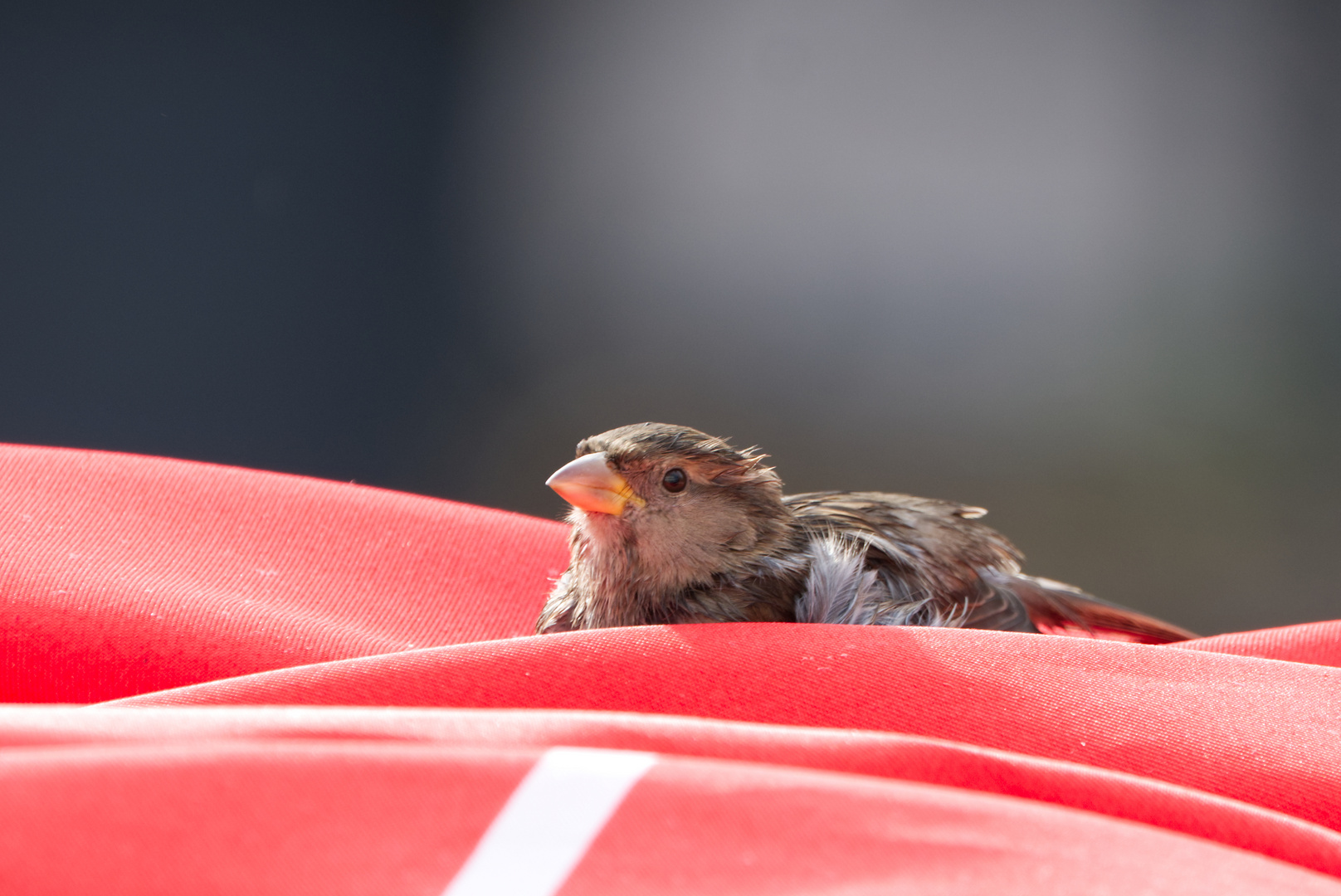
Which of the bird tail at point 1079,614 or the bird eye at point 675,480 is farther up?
the bird eye at point 675,480

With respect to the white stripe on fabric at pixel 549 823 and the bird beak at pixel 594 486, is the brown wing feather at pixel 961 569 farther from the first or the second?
the white stripe on fabric at pixel 549 823

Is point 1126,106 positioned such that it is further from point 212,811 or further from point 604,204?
point 212,811

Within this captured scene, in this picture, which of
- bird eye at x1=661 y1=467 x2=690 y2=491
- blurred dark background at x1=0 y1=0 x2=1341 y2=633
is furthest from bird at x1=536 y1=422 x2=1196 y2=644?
blurred dark background at x1=0 y1=0 x2=1341 y2=633

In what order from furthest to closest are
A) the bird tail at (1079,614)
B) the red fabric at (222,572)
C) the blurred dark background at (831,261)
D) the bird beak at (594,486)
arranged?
1. the blurred dark background at (831,261)
2. the bird tail at (1079,614)
3. the bird beak at (594,486)
4. the red fabric at (222,572)

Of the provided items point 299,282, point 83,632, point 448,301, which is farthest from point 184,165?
point 83,632

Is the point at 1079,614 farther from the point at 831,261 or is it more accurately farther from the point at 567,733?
the point at 831,261

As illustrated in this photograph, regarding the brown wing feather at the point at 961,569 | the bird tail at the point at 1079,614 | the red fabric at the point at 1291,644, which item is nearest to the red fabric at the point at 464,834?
the red fabric at the point at 1291,644
